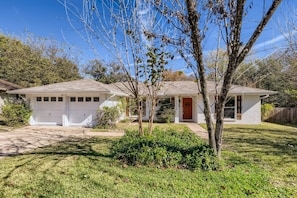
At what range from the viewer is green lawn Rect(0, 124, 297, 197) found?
145 inches

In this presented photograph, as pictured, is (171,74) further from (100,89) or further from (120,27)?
(120,27)

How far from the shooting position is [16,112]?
12656 millimetres

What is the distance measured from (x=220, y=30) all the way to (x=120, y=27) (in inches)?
157

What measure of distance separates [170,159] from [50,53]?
108ft

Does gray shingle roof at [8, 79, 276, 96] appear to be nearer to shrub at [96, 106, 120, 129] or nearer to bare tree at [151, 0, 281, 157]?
shrub at [96, 106, 120, 129]

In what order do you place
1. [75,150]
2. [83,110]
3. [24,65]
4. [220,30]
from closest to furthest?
1. [220,30]
2. [75,150]
3. [83,110]
4. [24,65]

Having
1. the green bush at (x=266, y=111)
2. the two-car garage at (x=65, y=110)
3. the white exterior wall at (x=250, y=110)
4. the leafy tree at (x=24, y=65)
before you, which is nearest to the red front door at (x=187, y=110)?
the white exterior wall at (x=250, y=110)

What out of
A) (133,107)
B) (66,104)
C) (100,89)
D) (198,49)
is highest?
(198,49)

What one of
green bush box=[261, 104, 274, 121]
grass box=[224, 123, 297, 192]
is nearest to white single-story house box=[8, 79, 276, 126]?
green bush box=[261, 104, 274, 121]

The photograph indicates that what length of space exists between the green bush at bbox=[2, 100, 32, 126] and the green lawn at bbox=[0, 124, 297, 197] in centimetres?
826

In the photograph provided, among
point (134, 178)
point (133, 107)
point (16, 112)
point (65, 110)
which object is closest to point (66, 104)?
point (65, 110)

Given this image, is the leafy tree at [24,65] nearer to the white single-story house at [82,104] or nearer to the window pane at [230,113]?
the white single-story house at [82,104]

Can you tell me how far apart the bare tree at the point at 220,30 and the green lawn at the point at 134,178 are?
1103 millimetres

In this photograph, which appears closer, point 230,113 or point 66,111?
point 66,111
